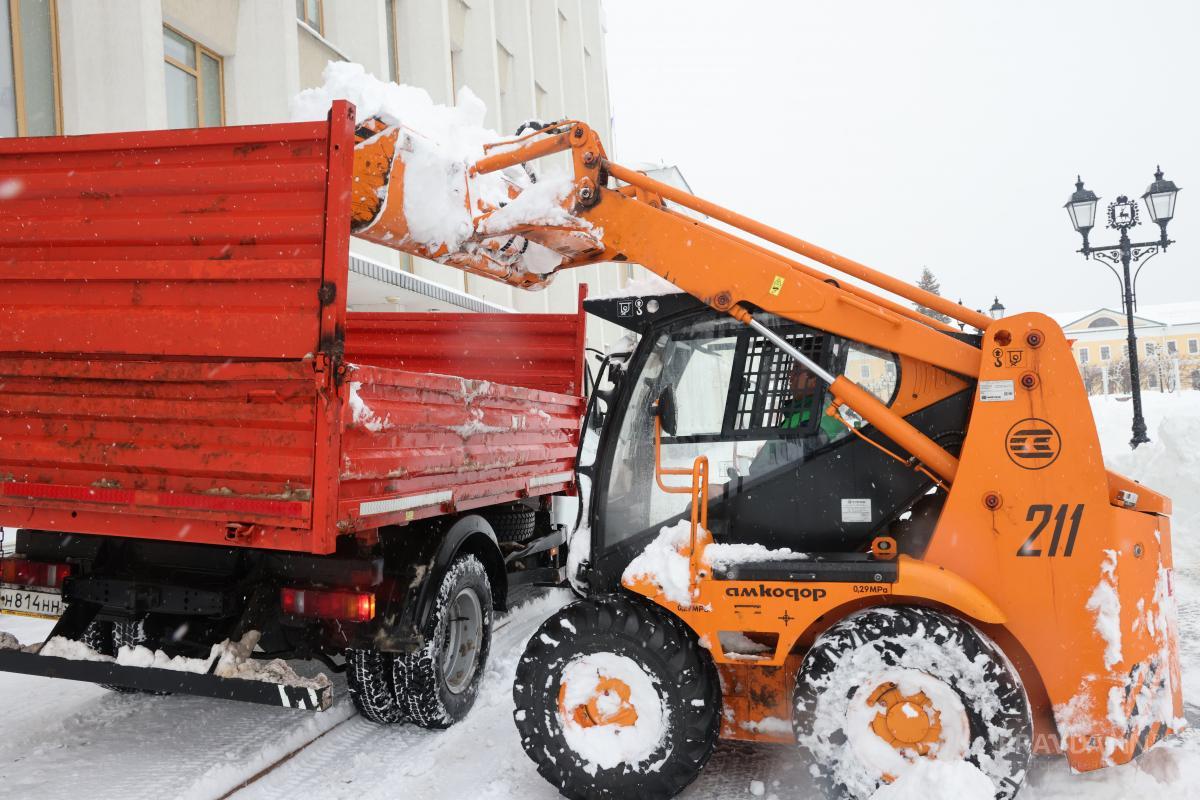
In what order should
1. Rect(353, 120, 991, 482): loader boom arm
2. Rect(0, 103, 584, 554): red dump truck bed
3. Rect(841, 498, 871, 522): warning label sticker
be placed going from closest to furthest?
Rect(0, 103, 584, 554): red dump truck bed, Rect(353, 120, 991, 482): loader boom arm, Rect(841, 498, 871, 522): warning label sticker

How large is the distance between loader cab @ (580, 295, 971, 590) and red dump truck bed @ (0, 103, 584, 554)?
0.83 meters

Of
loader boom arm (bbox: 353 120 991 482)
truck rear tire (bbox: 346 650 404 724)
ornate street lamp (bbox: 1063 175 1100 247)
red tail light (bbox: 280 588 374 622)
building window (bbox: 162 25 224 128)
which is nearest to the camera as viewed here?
loader boom arm (bbox: 353 120 991 482)

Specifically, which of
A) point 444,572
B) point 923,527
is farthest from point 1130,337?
point 444,572

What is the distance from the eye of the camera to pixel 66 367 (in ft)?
10.1

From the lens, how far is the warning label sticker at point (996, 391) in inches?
115

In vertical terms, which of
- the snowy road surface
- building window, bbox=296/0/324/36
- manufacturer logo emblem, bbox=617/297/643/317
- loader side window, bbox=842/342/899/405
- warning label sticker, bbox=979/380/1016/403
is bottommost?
the snowy road surface

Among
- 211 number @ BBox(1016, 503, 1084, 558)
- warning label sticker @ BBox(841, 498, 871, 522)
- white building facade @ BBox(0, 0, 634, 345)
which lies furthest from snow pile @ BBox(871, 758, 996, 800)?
white building facade @ BBox(0, 0, 634, 345)

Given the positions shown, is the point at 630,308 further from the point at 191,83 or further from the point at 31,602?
the point at 191,83

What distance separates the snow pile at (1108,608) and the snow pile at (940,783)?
62 cm

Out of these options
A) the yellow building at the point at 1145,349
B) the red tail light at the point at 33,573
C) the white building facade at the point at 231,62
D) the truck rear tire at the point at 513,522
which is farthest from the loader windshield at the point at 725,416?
the yellow building at the point at 1145,349

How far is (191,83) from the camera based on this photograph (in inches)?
366

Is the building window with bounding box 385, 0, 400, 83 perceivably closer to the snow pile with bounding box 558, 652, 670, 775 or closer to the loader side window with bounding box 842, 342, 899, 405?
the loader side window with bounding box 842, 342, 899, 405

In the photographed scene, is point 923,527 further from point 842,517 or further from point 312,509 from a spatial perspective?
point 312,509

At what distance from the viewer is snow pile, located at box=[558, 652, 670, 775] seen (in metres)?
2.99
